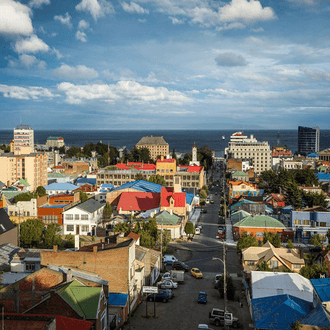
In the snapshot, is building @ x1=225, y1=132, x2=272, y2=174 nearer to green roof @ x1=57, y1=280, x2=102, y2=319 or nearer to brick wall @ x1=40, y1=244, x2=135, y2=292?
brick wall @ x1=40, y1=244, x2=135, y2=292

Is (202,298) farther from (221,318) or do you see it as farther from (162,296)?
(221,318)

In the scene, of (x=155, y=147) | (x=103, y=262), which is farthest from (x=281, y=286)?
(x=155, y=147)

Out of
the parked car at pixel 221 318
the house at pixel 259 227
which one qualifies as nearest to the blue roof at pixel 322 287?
A: the parked car at pixel 221 318

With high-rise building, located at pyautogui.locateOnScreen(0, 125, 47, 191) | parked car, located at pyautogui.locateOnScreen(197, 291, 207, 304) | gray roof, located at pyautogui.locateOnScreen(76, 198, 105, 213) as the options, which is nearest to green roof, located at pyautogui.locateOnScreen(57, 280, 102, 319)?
parked car, located at pyautogui.locateOnScreen(197, 291, 207, 304)

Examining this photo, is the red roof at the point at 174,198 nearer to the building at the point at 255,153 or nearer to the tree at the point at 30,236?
the tree at the point at 30,236

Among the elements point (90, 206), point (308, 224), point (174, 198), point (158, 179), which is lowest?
point (308, 224)
